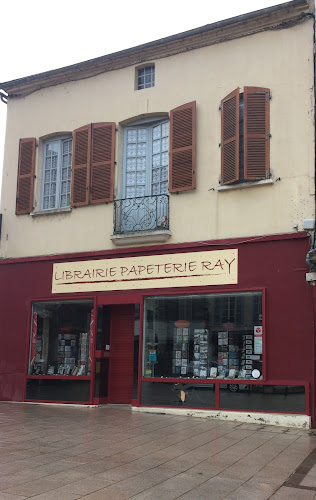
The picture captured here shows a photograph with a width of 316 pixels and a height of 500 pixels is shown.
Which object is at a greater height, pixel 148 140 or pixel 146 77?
pixel 146 77

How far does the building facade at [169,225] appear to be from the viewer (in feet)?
35.9

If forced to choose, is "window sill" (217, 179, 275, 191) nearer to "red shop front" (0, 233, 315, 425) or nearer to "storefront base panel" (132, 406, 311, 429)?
"red shop front" (0, 233, 315, 425)

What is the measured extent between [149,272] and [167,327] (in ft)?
4.17

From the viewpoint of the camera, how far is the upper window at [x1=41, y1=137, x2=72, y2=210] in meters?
14.0

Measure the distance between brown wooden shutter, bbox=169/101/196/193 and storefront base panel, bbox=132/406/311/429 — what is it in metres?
4.67

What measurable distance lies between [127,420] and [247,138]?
6100 mm

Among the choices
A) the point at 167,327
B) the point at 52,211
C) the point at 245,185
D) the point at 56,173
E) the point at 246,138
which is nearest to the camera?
the point at 245,185

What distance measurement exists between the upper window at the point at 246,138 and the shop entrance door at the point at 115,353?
3.90 m

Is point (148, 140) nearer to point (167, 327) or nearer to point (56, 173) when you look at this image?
point (56, 173)

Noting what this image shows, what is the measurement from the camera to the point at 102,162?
1334cm

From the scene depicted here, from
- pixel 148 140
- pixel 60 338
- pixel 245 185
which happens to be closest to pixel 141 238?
pixel 148 140

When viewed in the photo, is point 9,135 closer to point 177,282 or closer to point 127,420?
point 177,282

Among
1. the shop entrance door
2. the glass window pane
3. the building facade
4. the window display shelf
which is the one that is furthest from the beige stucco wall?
the glass window pane

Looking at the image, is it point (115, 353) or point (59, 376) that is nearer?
point (115, 353)
